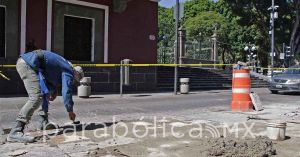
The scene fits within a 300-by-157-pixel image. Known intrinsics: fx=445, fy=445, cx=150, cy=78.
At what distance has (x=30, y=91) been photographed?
657 centimetres

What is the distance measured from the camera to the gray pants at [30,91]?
648 centimetres

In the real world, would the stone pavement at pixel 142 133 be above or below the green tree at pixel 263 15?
below

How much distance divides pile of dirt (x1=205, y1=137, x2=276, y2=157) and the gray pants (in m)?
2.54

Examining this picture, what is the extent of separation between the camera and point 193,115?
32.1 ft

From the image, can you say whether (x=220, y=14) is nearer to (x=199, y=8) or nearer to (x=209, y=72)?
(x=199, y=8)

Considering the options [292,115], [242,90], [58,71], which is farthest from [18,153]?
[292,115]

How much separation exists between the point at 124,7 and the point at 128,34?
1.22 meters

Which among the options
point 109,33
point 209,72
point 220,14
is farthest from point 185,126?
point 220,14

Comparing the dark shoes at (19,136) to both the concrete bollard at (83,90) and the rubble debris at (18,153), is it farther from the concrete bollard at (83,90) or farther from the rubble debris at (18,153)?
A: the concrete bollard at (83,90)

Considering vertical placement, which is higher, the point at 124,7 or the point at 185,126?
the point at 124,7

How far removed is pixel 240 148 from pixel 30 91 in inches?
123

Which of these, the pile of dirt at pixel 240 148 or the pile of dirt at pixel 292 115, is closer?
the pile of dirt at pixel 240 148

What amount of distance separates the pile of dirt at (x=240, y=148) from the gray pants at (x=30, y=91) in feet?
8.35

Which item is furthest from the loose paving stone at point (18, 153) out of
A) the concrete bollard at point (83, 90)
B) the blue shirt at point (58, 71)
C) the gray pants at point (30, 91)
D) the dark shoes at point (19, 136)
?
the concrete bollard at point (83, 90)
